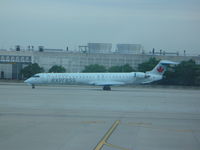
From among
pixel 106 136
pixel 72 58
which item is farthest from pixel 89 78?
pixel 106 136

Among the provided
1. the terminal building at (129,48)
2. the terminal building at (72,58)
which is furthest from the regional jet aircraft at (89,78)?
the terminal building at (129,48)

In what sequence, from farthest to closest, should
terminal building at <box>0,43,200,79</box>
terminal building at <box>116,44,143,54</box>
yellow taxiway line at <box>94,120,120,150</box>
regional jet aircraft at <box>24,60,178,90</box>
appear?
terminal building at <box>116,44,143,54</box>
terminal building at <box>0,43,200,79</box>
regional jet aircraft at <box>24,60,178,90</box>
yellow taxiway line at <box>94,120,120,150</box>

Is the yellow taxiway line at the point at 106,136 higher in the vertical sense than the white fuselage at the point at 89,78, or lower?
lower

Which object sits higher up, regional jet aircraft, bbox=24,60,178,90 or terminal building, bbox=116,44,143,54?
terminal building, bbox=116,44,143,54

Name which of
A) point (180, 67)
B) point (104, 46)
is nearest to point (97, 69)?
point (180, 67)

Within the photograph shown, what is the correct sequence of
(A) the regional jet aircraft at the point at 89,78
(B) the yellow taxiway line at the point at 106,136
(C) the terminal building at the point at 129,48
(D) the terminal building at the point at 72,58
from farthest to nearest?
1. (C) the terminal building at the point at 129,48
2. (D) the terminal building at the point at 72,58
3. (A) the regional jet aircraft at the point at 89,78
4. (B) the yellow taxiway line at the point at 106,136

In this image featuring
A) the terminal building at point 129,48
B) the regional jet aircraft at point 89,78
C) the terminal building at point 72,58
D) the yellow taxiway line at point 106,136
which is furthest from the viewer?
the terminal building at point 129,48

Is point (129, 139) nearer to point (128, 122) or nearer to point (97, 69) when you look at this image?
point (128, 122)

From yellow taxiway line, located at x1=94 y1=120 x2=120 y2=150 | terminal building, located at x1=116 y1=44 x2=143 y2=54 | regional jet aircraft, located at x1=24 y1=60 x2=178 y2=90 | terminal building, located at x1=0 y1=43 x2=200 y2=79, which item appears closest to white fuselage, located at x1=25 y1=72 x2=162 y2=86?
regional jet aircraft, located at x1=24 y1=60 x2=178 y2=90

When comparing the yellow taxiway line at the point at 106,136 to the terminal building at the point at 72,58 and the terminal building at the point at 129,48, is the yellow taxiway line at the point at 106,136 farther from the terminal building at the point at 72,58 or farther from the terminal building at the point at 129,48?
the terminal building at the point at 129,48

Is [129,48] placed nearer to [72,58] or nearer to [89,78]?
[72,58]

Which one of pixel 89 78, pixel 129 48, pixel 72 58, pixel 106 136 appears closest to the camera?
pixel 106 136

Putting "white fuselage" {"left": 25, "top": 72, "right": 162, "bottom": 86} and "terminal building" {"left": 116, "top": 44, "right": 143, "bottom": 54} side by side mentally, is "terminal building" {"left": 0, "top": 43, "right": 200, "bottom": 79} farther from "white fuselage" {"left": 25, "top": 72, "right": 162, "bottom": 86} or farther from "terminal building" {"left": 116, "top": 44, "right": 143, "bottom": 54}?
"white fuselage" {"left": 25, "top": 72, "right": 162, "bottom": 86}

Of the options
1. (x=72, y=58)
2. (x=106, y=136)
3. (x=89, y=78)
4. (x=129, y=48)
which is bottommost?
(x=106, y=136)
